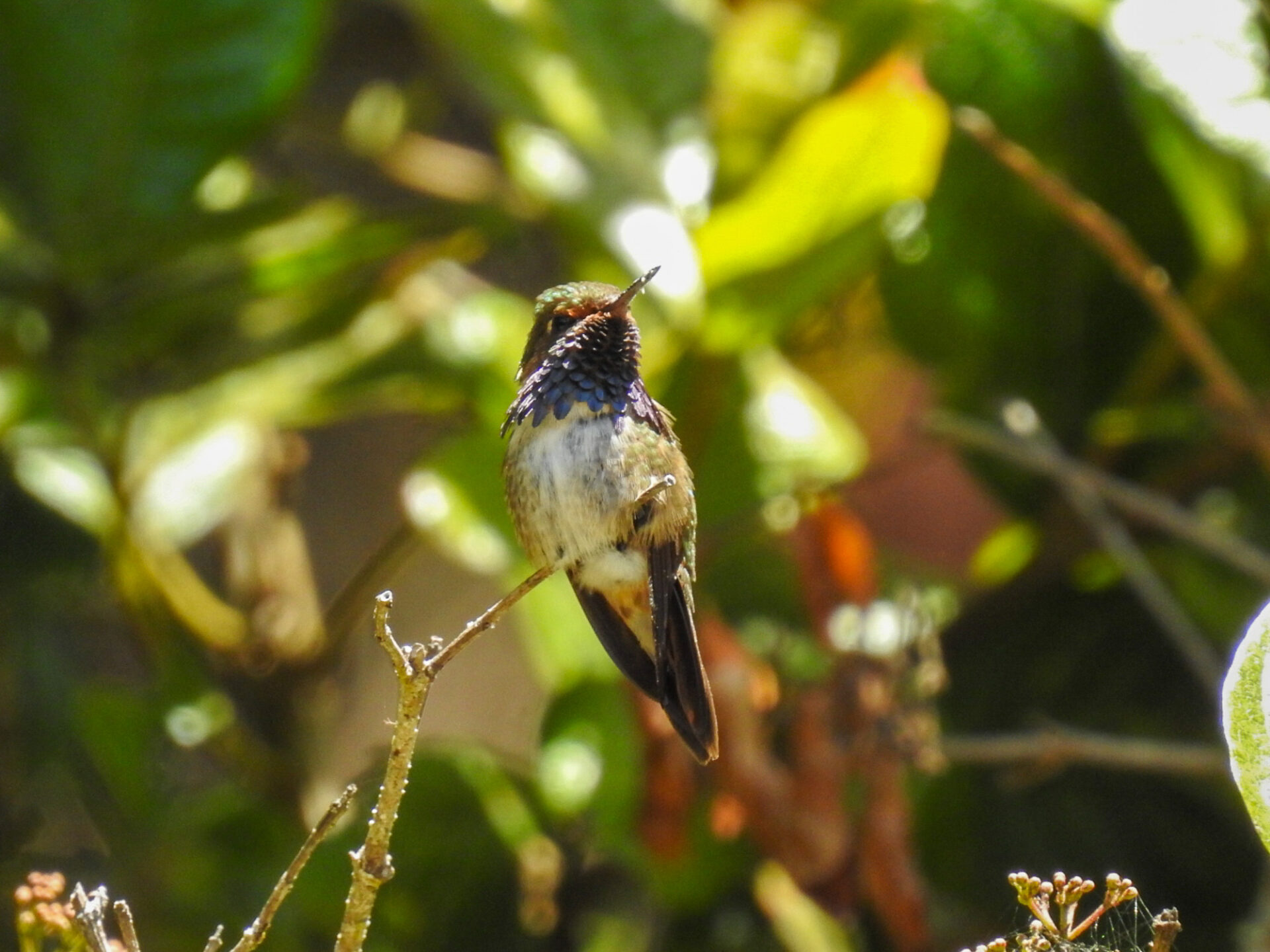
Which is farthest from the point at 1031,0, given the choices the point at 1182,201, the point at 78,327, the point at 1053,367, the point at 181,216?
the point at 78,327

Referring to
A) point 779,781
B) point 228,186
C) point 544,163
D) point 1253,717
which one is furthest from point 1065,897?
point 228,186

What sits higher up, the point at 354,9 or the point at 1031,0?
the point at 354,9

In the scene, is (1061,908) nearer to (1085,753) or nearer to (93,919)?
(93,919)

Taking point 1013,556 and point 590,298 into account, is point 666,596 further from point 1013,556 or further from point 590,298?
point 1013,556

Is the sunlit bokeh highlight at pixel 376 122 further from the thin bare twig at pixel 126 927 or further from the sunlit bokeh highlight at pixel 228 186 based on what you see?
the thin bare twig at pixel 126 927

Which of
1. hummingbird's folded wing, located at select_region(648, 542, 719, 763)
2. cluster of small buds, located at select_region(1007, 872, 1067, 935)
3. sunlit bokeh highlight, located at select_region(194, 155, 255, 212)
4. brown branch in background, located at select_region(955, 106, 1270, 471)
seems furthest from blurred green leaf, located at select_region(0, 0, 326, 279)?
cluster of small buds, located at select_region(1007, 872, 1067, 935)

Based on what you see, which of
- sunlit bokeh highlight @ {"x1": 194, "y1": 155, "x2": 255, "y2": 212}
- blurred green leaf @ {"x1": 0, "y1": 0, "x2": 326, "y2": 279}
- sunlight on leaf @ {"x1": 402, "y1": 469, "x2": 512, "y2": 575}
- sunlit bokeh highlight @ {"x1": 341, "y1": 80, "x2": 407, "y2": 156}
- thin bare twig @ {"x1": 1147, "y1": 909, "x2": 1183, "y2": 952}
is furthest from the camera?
sunlit bokeh highlight @ {"x1": 341, "y1": 80, "x2": 407, "y2": 156}

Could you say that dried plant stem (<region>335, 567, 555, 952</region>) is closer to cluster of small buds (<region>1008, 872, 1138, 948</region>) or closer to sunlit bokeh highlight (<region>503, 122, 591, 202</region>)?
cluster of small buds (<region>1008, 872, 1138, 948</region>)
